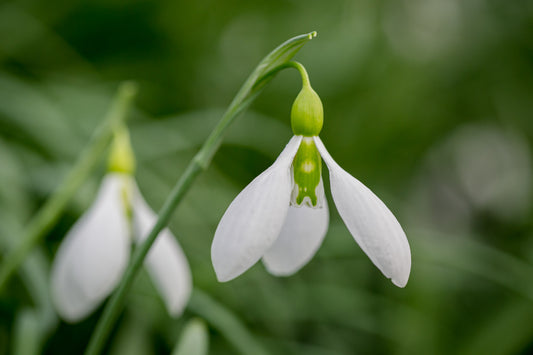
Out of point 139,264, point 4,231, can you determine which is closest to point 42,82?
point 4,231

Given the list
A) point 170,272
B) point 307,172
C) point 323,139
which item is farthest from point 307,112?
point 323,139

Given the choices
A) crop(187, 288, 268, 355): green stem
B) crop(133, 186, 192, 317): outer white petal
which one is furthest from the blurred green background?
crop(133, 186, 192, 317): outer white petal

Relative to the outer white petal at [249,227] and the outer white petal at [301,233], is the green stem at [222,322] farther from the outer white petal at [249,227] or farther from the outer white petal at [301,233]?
the outer white petal at [249,227]

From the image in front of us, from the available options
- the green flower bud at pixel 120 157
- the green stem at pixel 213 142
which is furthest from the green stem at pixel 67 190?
the green stem at pixel 213 142

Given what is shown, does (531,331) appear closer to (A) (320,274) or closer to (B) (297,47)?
(A) (320,274)

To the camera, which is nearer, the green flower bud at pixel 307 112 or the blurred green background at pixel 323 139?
the green flower bud at pixel 307 112

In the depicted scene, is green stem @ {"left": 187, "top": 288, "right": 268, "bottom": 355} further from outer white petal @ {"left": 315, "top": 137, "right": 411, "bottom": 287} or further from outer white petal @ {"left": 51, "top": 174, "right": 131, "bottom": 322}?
outer white petal @ {"left": 315, "top": 137, "right": 411, "bottom": 287}

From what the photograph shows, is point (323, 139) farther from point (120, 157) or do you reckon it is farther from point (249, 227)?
point (249, 227)
